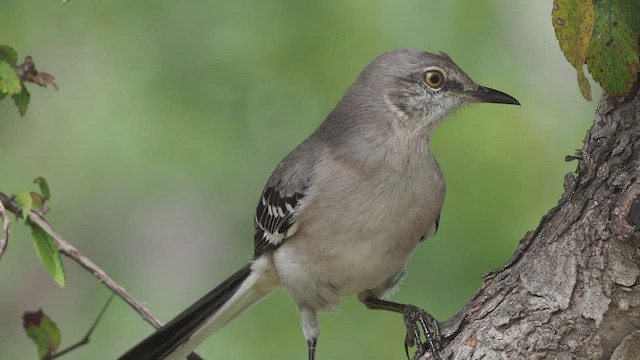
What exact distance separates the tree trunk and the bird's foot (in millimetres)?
234

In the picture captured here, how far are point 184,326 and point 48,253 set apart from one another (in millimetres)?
1435

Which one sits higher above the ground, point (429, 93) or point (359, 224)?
point (429, 93)

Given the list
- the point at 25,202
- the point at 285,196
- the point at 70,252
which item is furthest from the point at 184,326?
the point at 25,202

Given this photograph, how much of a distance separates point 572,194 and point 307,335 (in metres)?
2.27

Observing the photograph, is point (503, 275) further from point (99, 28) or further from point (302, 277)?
point (99, 28)

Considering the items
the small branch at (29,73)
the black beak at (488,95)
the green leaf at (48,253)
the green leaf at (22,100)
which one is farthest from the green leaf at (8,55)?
the black beak at (488,95)

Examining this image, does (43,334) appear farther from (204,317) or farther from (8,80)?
(8,80)

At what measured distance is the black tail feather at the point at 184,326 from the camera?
17.6 ft

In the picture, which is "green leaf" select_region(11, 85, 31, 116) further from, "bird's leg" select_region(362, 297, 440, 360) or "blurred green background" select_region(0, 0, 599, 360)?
"blurred green background" select_region(0, 0, 599, 360)

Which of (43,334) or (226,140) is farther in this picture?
(226,140)

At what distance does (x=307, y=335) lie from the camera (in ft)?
18.2

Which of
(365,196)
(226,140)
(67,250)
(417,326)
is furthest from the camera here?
(226,140)

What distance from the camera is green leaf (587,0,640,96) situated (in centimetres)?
329

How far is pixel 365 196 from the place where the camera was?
16.0 feet
